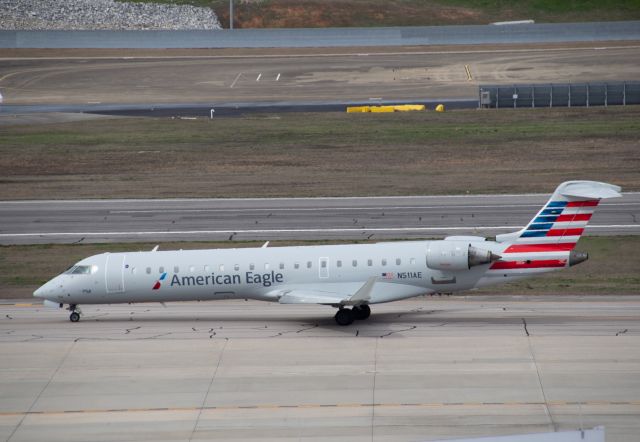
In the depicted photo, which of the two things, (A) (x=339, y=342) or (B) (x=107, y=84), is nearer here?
(A) (x=339, y=342)

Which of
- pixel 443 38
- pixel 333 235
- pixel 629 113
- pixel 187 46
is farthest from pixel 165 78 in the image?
pixel 333 235

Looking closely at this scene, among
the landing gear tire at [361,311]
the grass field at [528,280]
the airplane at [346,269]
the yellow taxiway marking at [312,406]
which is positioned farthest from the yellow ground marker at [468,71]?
the yellow taxiway marking at [312,406]

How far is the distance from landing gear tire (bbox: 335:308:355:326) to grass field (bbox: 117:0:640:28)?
88.8 m

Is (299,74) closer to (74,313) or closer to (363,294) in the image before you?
(74,313)

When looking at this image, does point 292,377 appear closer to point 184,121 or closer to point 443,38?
point 184,121

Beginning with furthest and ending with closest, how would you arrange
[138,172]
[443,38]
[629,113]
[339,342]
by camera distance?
1. [443,38]
2. [629,113]
3. [138,172]
4. [339,342]

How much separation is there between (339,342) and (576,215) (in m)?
9.31

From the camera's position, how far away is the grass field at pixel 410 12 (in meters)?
125

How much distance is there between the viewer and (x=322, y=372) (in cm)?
3372

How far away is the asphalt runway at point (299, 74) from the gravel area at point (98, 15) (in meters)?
11.3

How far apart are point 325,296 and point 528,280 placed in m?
11.8

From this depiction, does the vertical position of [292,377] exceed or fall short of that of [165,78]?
it falls short

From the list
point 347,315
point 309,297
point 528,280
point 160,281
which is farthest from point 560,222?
point 160,281

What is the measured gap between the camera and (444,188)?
215 feet
